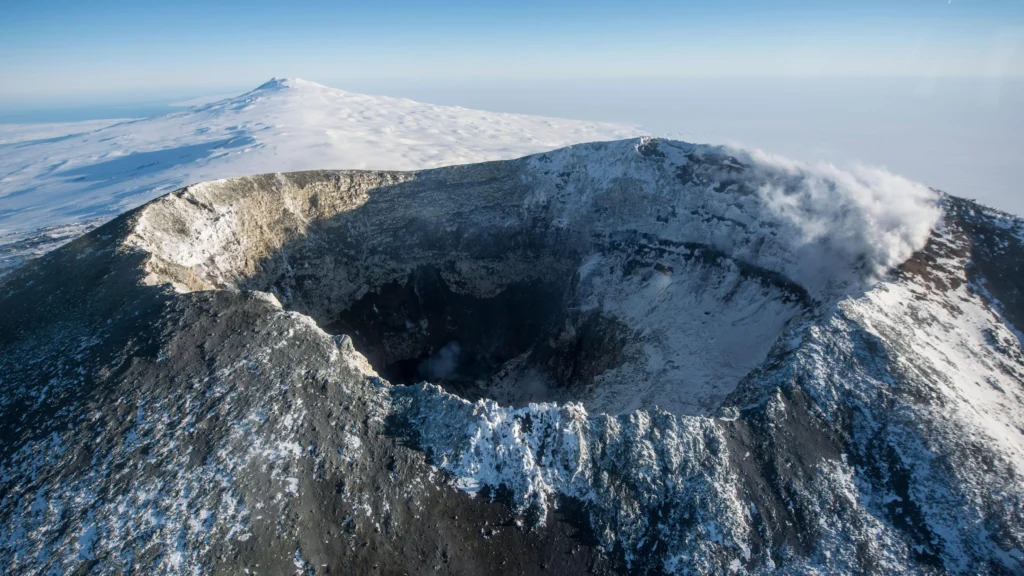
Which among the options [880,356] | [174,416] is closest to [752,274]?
[880,356]

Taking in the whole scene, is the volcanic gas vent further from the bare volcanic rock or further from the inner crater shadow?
the bare volcanic rock

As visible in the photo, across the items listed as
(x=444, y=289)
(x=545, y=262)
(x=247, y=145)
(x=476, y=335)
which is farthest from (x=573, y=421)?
(x=247, y=145)

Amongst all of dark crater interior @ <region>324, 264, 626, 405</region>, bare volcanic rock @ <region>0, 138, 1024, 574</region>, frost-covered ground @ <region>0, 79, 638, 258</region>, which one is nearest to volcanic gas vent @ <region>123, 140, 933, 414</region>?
dark crater interior @ <region>324, 264, 626, 405</region>

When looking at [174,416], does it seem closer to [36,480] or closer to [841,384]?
[36,480]

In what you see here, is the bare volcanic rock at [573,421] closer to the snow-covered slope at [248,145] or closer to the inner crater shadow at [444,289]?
the inner crater shadow at [444,289]

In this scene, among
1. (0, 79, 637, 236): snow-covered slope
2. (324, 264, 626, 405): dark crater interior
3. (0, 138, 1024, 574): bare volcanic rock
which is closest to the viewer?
(0, 138, 1024, 574): bare volcanic rock

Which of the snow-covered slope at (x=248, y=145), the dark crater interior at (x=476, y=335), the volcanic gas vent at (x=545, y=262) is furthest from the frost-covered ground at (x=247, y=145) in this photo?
the dark crater interior at (x=476, y=335)

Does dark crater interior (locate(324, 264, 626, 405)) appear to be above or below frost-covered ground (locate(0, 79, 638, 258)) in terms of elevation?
below
